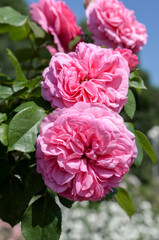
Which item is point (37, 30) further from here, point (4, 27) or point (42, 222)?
point (42, 222)

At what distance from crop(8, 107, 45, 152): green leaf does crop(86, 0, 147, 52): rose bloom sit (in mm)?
505

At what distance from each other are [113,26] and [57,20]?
0.20 m

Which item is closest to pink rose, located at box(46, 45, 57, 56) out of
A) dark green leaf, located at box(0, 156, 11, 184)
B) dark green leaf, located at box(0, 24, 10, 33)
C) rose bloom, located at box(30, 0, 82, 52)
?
rose bloom, located at box(30, 0, 82, 52)

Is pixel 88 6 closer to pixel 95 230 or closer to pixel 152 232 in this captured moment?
pixel 95 230

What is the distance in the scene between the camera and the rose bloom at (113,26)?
3.43 ft

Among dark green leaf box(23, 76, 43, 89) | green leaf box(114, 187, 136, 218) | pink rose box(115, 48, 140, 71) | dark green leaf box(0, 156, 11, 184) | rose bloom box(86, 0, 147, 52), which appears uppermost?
pink rose box(115, 48, 140, 71)

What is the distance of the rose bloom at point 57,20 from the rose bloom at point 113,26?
0.25 feet

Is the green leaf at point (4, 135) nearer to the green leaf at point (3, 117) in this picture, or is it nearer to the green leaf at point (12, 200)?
the green leaf at point (3, 117)

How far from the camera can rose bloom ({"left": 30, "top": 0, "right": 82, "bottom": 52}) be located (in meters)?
1.06

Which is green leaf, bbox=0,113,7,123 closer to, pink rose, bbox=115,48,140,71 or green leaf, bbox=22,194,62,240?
green leaf, bbox=22,194,62,240

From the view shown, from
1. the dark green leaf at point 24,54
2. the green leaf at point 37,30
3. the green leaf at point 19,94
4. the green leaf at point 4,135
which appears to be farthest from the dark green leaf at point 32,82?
the dark green leaf at point 24,54

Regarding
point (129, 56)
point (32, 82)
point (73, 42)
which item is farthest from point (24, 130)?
point (73, 42)

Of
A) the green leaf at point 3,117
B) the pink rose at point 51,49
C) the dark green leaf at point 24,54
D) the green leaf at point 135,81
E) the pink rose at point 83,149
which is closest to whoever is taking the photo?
the pink rose at point 83,149

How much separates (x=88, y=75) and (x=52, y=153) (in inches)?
8.2
